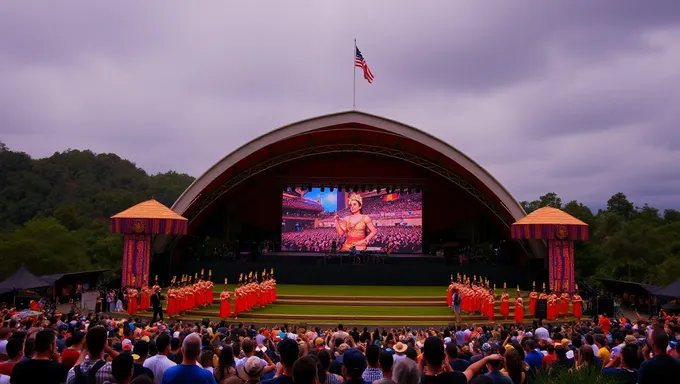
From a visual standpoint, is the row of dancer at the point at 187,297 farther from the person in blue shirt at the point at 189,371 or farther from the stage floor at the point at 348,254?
the person in blue shirt at the point at 189,371

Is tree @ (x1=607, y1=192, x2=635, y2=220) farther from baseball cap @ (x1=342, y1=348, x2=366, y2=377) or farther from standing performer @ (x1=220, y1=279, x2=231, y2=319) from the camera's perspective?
baseball cap @ (x1=342, y1=348, x2=366, y2=377)

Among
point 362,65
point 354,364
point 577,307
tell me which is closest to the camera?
point 354,364

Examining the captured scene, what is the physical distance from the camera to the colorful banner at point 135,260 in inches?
785

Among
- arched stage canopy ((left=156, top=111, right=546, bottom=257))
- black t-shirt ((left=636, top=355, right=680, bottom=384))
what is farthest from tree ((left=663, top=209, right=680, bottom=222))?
black t-shirt ((left=636, top=355, right=680, bottom=384))

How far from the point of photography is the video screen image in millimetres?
26422

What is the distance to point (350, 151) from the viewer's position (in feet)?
90.9

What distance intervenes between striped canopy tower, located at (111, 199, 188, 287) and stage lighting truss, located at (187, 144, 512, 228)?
574cm

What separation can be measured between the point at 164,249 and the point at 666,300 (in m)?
20.3

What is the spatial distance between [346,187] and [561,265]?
11.2m

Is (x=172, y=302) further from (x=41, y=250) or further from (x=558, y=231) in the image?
(x=558, y=231)

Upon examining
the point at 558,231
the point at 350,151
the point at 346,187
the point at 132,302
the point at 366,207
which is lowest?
the point at 132,302

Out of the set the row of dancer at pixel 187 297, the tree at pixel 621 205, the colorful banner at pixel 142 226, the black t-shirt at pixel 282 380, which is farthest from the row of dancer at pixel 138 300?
the tree at pixel 621 205

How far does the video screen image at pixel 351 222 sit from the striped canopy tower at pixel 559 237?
289 inches

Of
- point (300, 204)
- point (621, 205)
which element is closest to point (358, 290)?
point (300, 204)
